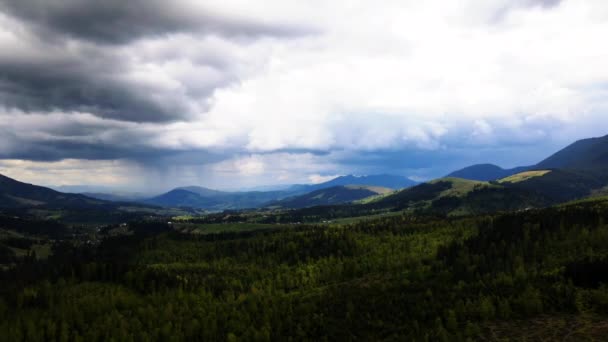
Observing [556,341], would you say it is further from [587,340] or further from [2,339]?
[2,339]

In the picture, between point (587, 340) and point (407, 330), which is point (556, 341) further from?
point (407, 330)

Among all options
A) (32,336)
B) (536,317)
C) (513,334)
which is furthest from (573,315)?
(32,336)

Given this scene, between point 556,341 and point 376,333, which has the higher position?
point 556,341

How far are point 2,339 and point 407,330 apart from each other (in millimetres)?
195543

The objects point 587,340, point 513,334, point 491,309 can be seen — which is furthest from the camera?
point 491,309

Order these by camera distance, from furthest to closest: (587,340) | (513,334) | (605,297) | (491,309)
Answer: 1. (491,309)
2. (605,297)
3. (513,334)
4. (587,340)

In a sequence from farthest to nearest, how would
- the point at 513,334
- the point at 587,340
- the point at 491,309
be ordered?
the point at 491,309, the point at 513,334, the point at 587,340

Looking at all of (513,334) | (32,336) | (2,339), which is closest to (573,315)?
(513,334)

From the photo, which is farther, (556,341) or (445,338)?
(445,338)

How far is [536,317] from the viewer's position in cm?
17600

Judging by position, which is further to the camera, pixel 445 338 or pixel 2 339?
pixel 2 339

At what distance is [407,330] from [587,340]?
78277mm

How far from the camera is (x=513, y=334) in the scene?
523 ft

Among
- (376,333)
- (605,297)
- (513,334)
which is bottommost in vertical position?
(376,333)
